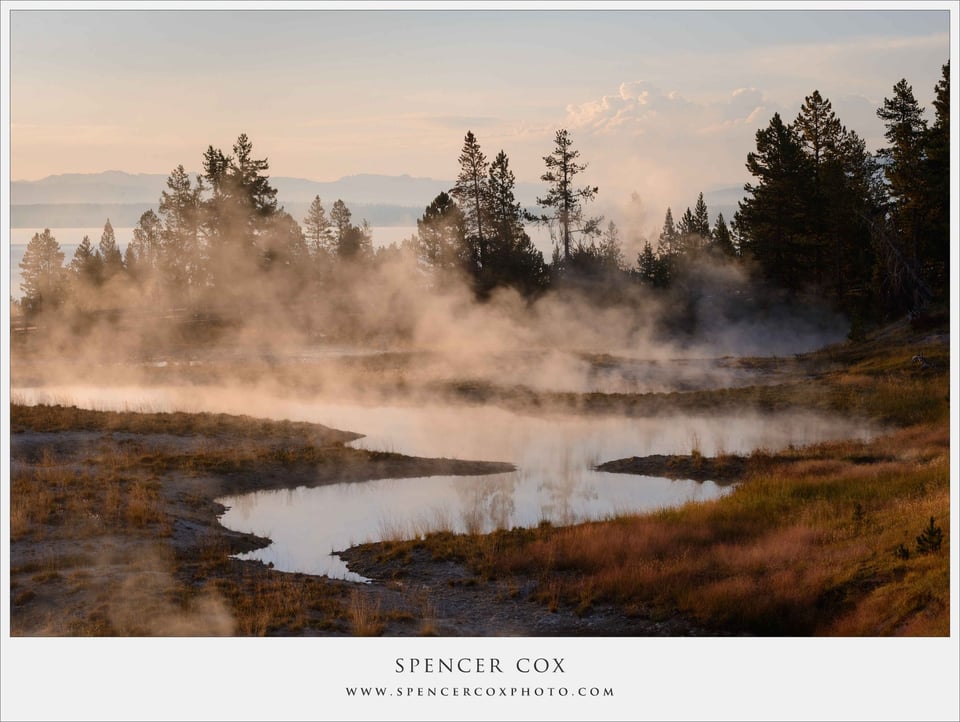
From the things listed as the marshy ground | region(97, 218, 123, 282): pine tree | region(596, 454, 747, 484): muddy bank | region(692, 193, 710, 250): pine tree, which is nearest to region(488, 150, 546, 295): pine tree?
region(692, 193, 710, 250): pine tree

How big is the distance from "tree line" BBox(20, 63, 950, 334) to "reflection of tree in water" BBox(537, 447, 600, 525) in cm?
2931

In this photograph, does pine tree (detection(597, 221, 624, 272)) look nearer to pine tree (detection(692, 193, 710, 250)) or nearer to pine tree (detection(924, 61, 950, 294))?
pine tree (detection(692, 193, 710, 250))

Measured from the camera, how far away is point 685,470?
28156 millimetres

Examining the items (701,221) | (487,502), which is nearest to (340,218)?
(701,221)

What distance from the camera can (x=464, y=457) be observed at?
31.3 m

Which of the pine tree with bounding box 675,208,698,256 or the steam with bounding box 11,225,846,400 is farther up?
the pine tree with bounding box 675,208,698,256

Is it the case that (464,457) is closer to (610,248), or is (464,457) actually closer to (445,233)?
(445,233)

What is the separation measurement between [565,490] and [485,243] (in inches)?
1990

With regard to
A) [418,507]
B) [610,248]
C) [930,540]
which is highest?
[610,248]

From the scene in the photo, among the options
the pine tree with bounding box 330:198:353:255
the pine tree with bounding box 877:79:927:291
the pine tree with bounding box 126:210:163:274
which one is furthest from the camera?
the pine tree with bounding box 330:198:353:255

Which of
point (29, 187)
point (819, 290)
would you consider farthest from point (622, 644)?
point (819, 290)

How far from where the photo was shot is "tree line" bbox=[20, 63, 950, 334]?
59.7 metres

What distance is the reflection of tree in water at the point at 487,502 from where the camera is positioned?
22516 mm

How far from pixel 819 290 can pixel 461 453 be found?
4059 cm
